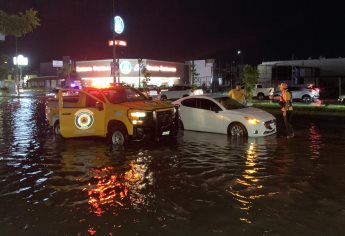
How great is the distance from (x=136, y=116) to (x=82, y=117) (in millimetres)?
2043

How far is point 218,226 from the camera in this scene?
19.8ft

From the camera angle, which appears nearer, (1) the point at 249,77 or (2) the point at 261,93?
(1) the point at 249,77

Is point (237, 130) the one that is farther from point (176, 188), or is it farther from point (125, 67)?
point (125, 67)

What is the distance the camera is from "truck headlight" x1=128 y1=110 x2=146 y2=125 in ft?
41.2

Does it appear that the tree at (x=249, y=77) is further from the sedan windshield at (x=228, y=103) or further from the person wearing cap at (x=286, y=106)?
the person wearing cap at (x=286, y=106)

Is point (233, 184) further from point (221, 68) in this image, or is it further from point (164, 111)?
point (221, 68)

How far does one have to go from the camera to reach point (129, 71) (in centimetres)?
6856

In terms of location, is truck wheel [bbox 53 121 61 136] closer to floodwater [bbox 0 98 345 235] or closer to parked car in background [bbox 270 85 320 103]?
floodwater [bbox 0 98 345 235]

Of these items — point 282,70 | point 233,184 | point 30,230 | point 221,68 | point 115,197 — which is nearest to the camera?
point 30,230

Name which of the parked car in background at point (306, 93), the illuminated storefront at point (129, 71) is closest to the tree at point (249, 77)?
the parked car in background at point (306, 93)

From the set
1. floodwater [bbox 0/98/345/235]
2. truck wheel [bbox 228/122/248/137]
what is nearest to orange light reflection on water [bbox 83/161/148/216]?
floodwater [bbox 0/98/345/235]

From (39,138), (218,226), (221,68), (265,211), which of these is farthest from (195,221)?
(221,68)

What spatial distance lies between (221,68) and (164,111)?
7186cm

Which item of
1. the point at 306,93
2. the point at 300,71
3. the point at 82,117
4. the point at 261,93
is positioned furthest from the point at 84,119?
the point at 300,71
